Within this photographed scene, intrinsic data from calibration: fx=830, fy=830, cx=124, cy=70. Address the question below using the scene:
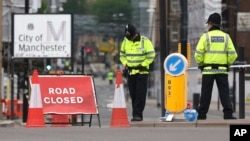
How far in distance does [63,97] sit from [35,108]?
0.94m

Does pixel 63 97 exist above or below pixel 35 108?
above

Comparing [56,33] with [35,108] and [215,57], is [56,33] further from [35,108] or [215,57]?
[215,57]

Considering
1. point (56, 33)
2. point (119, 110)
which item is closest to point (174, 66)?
point (119, 110)

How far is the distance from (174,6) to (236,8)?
1412 cm

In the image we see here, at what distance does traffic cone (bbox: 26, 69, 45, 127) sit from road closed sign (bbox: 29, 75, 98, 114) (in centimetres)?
59

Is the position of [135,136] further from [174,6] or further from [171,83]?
[174,6]

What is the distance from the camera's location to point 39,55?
73.7 ft

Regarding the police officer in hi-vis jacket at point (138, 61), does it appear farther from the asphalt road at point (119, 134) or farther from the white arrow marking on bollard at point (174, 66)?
the asphalt road at point (119, 134)

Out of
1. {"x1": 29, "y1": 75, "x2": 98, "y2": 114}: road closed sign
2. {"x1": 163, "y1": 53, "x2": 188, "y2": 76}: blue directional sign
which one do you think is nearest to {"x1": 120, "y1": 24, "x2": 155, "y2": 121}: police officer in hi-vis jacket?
{"x1": 163, "y1": 53, "x2": 188, "y2": 76}: blue directional sign

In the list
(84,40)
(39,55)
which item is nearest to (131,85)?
(39,55)

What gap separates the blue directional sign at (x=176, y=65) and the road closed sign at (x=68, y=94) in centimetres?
196

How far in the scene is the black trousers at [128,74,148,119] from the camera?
16.1m

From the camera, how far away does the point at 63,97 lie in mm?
16562

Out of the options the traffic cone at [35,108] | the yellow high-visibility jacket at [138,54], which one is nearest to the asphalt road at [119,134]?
the traffic cone at [35,108]
